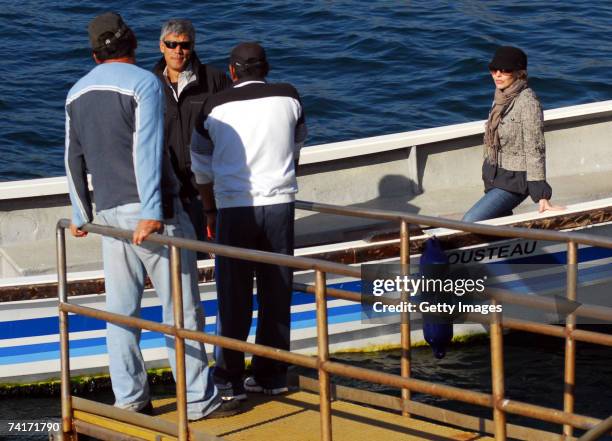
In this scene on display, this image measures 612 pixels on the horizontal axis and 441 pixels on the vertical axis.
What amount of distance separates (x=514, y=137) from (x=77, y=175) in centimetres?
301

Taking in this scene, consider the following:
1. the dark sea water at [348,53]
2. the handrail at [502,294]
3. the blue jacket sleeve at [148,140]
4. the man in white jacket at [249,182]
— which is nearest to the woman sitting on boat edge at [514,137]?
the handrail at [502,294]

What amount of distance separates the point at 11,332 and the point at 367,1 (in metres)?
12.7

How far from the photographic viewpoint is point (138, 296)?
205 inches

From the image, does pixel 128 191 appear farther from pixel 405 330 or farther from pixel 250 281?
pixel 405 330

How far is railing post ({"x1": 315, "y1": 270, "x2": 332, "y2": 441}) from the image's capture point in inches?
180

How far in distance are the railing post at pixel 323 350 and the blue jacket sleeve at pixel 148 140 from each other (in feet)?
2.66

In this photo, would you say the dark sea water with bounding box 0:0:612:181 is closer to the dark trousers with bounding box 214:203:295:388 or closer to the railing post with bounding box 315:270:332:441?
the dark trousers with bounding box 214:203:295:388

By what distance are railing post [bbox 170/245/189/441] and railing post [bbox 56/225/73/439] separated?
1.79 feet

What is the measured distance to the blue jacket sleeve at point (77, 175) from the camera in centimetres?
509

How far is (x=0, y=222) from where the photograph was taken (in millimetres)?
8484

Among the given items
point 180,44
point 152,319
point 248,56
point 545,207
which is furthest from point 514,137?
point 152,319

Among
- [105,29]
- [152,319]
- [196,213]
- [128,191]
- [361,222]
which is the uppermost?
[105,29]

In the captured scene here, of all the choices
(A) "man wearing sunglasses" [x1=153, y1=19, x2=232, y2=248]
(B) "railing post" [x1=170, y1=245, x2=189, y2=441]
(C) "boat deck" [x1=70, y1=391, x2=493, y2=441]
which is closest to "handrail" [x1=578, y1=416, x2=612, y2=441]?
(C) "boat deck" [x1=70, y1=391, x2=493, y2=441]

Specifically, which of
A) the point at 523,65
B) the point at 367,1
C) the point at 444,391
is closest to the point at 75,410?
the point at 444,391
